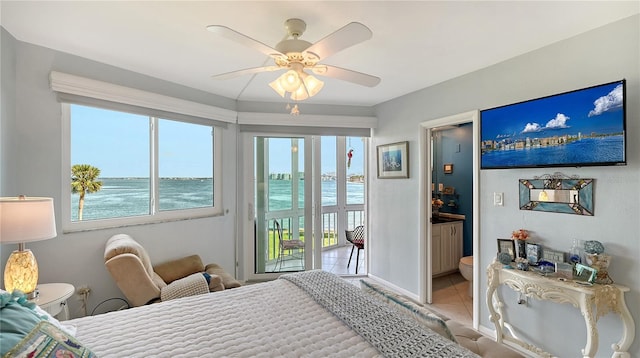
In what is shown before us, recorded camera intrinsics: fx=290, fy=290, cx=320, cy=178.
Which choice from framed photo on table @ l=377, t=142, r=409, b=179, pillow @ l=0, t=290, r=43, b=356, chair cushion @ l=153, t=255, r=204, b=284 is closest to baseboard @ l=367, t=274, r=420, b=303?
framed photo on table @ l=377, t=142, r=409, b=179

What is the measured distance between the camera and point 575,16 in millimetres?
1780

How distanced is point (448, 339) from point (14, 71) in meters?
3.23

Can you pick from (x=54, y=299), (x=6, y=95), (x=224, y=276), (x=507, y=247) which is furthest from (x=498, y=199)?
(x=6, y=95)

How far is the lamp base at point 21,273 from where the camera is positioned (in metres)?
1.69

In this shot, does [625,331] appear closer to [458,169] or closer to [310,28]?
[310,28]

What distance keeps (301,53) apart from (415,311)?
153 cm

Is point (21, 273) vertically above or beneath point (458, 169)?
beneath

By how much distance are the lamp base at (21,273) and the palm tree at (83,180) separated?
0.81m

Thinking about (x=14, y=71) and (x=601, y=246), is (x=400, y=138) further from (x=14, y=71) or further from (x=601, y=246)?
(x=14, y=71)

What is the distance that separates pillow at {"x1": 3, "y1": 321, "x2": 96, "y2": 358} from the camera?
871 millimetres

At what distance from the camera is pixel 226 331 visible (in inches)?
53.4

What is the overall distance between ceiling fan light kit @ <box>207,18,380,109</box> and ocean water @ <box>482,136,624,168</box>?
4.35 ft

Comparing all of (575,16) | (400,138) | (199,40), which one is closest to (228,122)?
(199,40)

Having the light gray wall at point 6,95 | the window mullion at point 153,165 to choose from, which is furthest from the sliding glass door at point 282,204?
the light gray wall at point 6,95
